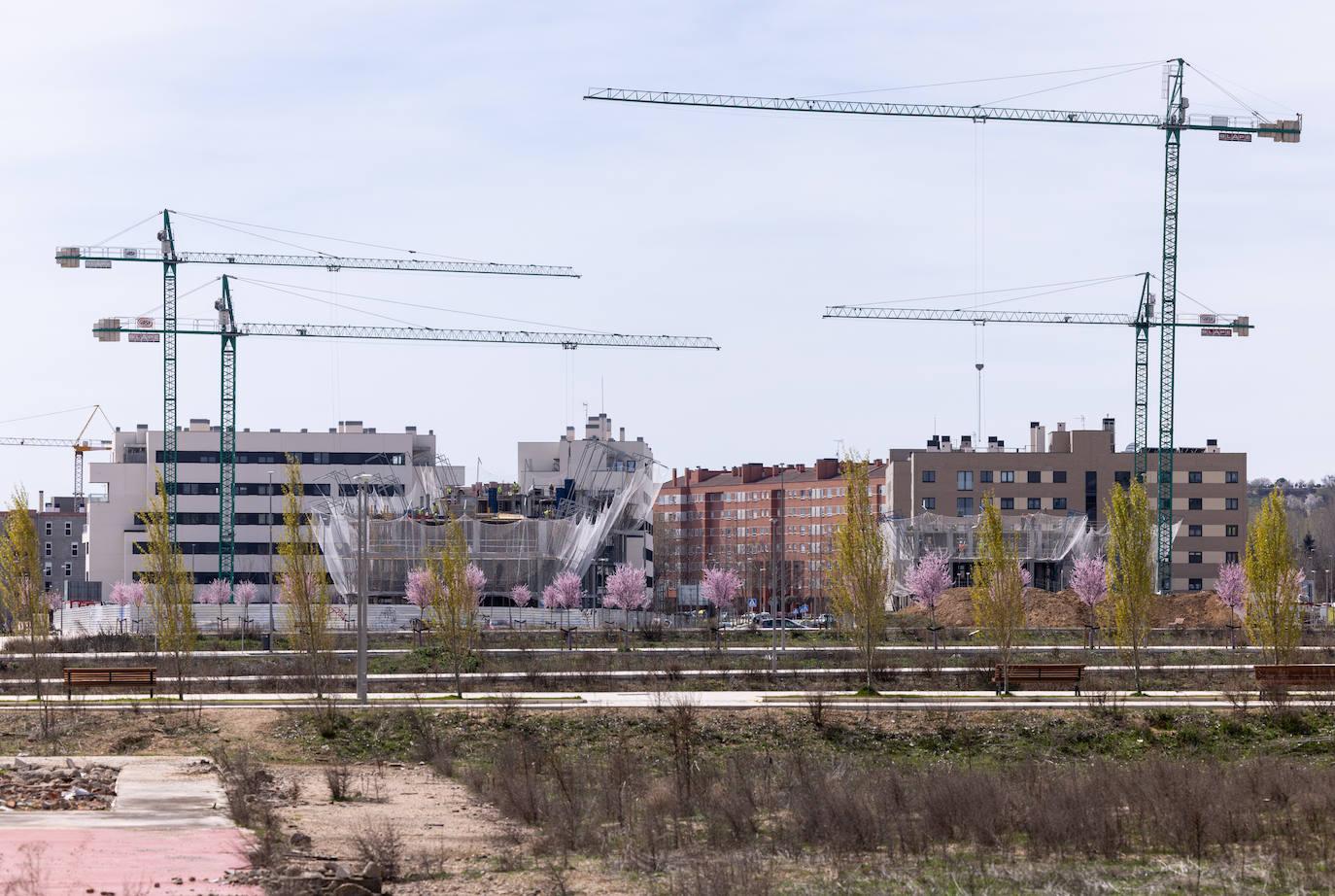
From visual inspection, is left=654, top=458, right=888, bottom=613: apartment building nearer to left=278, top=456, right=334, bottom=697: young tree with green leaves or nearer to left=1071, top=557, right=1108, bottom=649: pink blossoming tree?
left=1071, top=557, right=1108, bottom=649: pink blossoming tree

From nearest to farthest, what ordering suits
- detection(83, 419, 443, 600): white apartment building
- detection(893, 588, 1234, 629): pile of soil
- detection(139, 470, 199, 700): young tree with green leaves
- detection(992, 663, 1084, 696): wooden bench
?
detection(992, 663, 1084, 696): wooden bench
detection(139, 470, 199, 700): young tree with green leaves
detection(893, 588, 1234, 629): pile of soil
detection(83, 419, 443, 600): white apartment building

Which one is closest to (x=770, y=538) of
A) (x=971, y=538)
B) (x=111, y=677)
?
(x=971, y=538)

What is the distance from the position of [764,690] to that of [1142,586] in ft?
38.0

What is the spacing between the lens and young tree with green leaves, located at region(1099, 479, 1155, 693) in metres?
46.3

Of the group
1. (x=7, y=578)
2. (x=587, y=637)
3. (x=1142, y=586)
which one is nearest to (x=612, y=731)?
(x=1142, y=586)

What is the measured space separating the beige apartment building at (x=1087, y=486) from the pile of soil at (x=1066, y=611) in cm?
3887

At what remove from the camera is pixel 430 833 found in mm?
23875

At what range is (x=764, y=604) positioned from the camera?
162125mm

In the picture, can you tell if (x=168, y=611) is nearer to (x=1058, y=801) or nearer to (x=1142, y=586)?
(x=1142, y=586)

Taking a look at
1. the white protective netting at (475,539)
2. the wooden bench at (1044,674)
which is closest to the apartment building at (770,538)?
the white protective netting at (475,539)

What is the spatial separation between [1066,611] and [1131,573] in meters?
46.6

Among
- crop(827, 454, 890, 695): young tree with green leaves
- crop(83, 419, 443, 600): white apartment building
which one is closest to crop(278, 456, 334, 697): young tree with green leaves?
crop(827, 454, 890, 695): young tree with green leaves

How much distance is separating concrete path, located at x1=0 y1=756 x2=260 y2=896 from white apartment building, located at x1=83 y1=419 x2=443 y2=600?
339 feet

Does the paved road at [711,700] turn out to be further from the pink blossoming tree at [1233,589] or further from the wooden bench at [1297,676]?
the pink blossoming tree at [1233,589]
